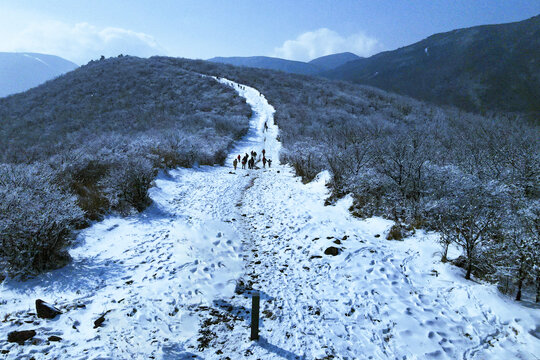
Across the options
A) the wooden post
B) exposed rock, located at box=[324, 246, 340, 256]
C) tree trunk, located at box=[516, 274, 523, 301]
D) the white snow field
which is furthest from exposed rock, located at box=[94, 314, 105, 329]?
tree trunk, located at box=[516, 274, 523, 301]

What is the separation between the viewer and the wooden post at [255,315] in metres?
4.79

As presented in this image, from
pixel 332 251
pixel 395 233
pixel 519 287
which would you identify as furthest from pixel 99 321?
pixel 519 287

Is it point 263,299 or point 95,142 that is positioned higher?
point 95,142

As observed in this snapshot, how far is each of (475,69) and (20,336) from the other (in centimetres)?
13468

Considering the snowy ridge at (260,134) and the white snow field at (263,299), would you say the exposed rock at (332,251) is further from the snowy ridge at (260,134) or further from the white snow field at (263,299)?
the snowy ridge at (260,134)

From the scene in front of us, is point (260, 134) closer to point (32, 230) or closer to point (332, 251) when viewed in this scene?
point (332, 251)

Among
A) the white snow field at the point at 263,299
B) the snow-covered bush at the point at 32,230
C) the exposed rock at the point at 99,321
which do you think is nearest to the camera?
the white snow field at the point at 263,299

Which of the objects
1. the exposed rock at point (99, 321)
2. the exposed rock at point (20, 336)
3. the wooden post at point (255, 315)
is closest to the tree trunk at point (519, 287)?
the wooden post at point (255, 315)

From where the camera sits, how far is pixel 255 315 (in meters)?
4.84

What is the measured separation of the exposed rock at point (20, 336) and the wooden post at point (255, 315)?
386cm

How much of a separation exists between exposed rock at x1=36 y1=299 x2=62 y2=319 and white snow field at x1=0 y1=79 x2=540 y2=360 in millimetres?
123

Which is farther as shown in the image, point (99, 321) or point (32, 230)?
point (32, 230)

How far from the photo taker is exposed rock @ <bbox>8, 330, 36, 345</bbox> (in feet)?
14.4

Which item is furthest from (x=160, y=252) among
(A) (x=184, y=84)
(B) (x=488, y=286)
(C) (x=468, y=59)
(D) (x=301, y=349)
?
(C) (x=468, y=59)
